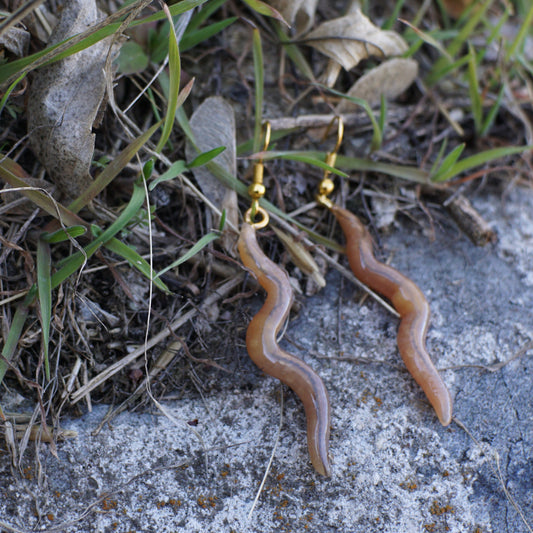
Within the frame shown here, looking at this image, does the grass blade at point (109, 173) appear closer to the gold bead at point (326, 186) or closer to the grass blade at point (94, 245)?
the grass blade at point (94, 245)

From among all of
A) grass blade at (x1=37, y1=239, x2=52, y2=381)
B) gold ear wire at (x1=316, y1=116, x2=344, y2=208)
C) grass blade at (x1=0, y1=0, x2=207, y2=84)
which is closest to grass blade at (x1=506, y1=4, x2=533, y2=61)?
gold ear wire at (x1=316, y1=116, x2=344, y2=208)

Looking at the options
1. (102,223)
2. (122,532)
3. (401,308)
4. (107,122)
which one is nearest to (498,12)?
(401,308)

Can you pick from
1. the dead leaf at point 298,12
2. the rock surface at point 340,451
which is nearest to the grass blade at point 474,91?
the dead leaf at point 298,12

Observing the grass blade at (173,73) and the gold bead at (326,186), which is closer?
the grass blade at (173,73)

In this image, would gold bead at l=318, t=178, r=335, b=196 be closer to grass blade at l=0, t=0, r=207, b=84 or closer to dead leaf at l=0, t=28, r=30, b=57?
grass blade at l=0, t=0, r=207, b=84

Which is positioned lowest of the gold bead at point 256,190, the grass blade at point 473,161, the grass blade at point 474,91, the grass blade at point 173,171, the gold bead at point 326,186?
the gold bead at point 326,186

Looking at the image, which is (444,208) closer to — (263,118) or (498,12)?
(263,118)

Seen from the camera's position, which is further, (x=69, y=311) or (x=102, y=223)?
(x=102, y=223)
